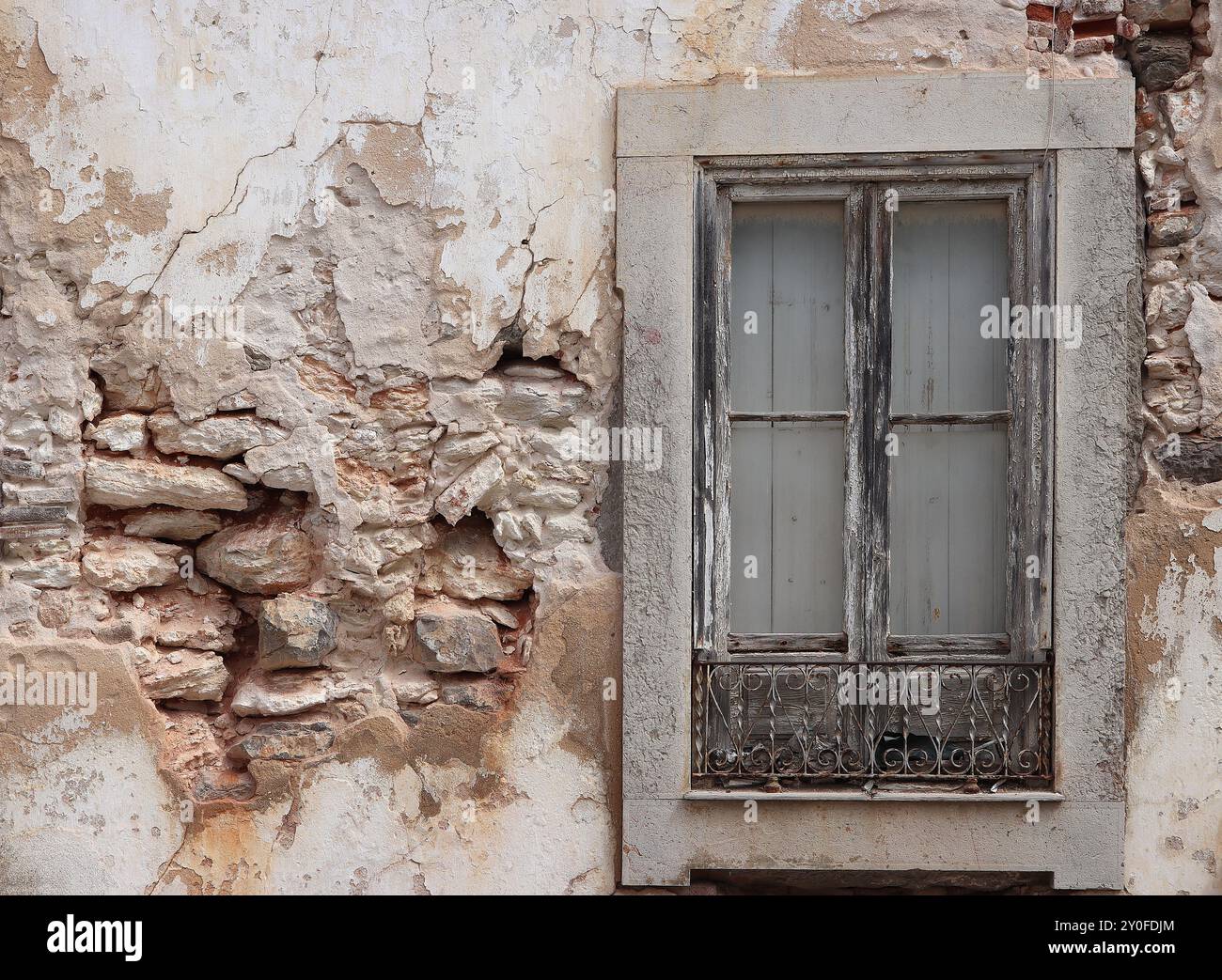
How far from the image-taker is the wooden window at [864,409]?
347cm

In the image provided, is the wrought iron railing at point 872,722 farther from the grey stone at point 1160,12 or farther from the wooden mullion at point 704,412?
the grey stone at point 1160,12

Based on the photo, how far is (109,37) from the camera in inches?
138

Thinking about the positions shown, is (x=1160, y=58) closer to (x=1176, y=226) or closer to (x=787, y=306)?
(x=1176, y=226)

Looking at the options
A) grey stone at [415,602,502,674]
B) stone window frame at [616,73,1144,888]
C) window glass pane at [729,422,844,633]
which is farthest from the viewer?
window glass pane at [729,422,844,633]

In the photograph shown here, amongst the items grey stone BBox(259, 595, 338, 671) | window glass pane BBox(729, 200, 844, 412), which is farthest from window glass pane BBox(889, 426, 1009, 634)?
grey stone BBox(259, 595, 338, 671)

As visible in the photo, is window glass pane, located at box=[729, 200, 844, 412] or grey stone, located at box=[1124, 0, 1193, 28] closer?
grey stone, located at box=[1124, 0, 1193, 28]

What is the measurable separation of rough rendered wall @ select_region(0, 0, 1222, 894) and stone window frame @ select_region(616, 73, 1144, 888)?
0.10m

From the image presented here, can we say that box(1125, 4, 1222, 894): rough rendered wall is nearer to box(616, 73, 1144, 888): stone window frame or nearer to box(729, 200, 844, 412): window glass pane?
box(616, 73, 1144, 888): stone window frame

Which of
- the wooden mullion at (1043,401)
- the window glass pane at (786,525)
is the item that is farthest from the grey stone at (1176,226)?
the window glass pane at (786,525)

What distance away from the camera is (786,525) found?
3562mm

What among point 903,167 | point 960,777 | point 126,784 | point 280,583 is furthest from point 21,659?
point 903,167

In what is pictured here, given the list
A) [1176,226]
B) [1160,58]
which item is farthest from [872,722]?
[1160,58]

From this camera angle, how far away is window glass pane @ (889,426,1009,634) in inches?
139

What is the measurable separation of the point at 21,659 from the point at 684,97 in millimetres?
2729
